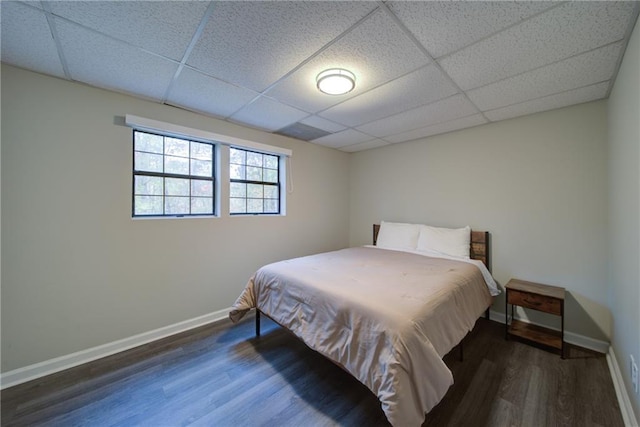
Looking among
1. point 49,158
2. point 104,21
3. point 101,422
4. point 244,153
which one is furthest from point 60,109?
point 101,422

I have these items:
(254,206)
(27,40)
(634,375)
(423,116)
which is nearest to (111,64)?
(27,40)

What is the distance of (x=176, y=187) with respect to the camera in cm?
269

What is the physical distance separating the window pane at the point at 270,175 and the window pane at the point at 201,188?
787 millimetres

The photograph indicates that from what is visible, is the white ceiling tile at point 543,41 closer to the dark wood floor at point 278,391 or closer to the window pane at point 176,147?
the dark wood floor at point 278,391

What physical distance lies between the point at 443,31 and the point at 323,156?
272cm

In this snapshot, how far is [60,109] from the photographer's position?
6.51 feet

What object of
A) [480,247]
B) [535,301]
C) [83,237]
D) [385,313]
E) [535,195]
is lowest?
[535,301]

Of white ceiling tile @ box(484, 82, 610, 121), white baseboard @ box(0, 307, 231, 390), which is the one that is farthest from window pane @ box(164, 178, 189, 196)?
white ceiling tile @ box(484, 82, 610, 121)

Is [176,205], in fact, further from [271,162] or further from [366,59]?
A: [366,59]

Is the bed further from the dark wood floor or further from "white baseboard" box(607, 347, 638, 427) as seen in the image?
"white baseboard" box(607, 347, 638, 427)

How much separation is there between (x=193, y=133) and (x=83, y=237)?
1377mm

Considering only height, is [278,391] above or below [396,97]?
below

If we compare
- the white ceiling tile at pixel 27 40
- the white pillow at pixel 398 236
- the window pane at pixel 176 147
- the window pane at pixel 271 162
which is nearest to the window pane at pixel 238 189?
the window pane at pixel 271 162

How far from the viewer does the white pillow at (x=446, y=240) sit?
114 inches
